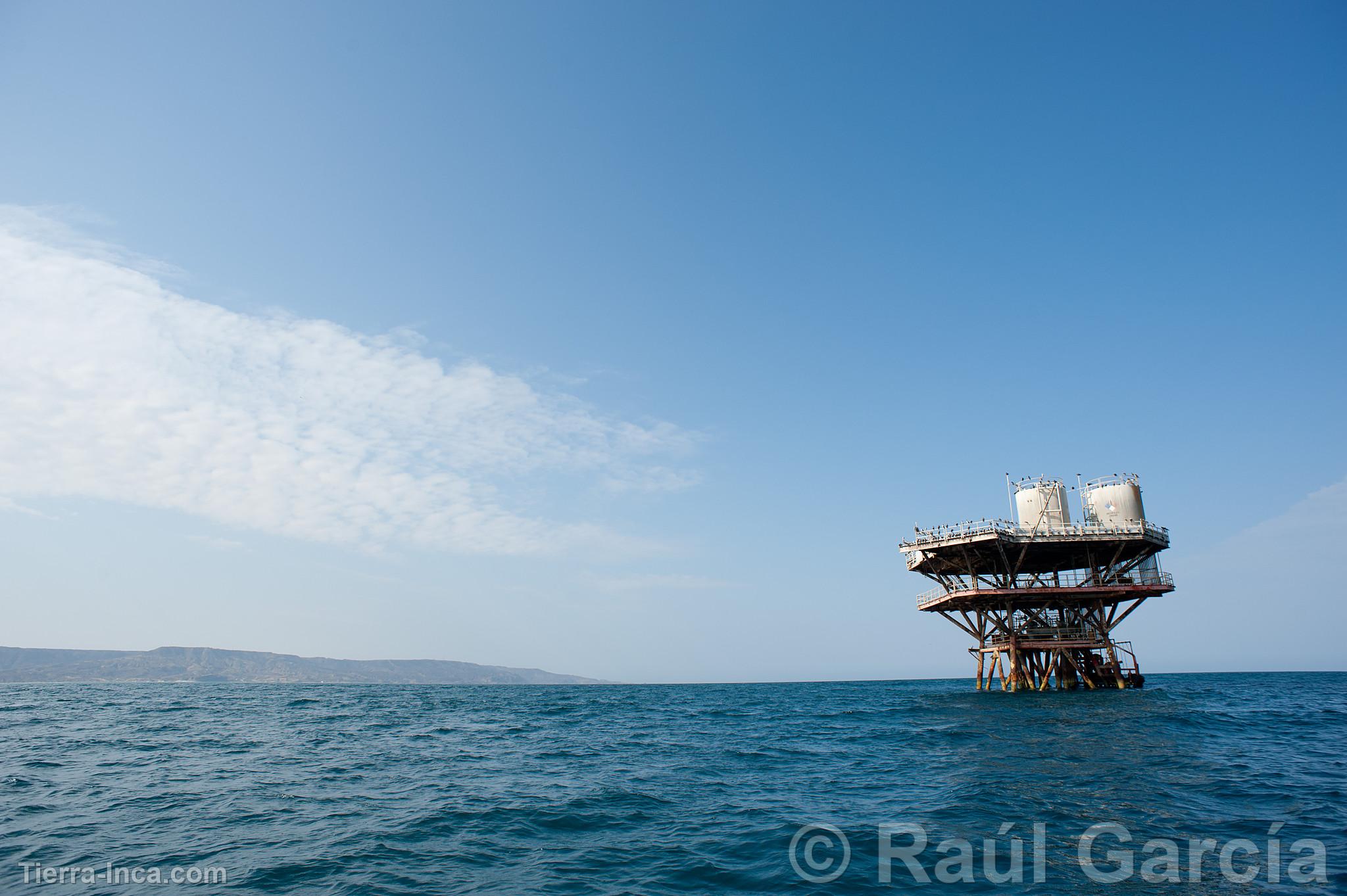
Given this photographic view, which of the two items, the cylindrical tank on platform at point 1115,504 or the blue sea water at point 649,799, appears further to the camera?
the cylindrical tank on platform at point 1115,504

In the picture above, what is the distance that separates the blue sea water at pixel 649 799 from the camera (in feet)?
36.8

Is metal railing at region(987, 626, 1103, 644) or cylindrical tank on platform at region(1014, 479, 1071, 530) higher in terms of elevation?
cylindrical tank on platform at region(1014, 479, 1071, 530)

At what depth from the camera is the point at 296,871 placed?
11.3 m

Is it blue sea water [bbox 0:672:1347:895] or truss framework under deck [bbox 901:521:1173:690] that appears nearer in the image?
blue sea water [bbox 0:672:1347:895]

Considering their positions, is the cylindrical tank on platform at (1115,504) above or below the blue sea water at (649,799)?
above

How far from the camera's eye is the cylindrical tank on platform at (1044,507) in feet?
155

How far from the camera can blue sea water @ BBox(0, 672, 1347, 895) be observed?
1120 centimetres

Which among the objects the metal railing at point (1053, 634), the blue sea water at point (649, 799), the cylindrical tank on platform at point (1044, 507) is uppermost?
the cylindrical tank on platform at point (1044, 507)

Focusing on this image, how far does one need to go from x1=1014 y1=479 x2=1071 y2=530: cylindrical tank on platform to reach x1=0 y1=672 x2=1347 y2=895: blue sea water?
15.7 m

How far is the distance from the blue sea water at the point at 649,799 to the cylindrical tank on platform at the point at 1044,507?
15.7 m

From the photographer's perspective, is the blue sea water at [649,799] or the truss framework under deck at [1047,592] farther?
the truss framework under deck at [1047,592]

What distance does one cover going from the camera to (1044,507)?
1868 inches

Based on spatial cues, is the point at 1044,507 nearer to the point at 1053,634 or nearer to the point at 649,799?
the point at 1053,634

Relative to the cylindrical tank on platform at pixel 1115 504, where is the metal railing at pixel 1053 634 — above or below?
below
